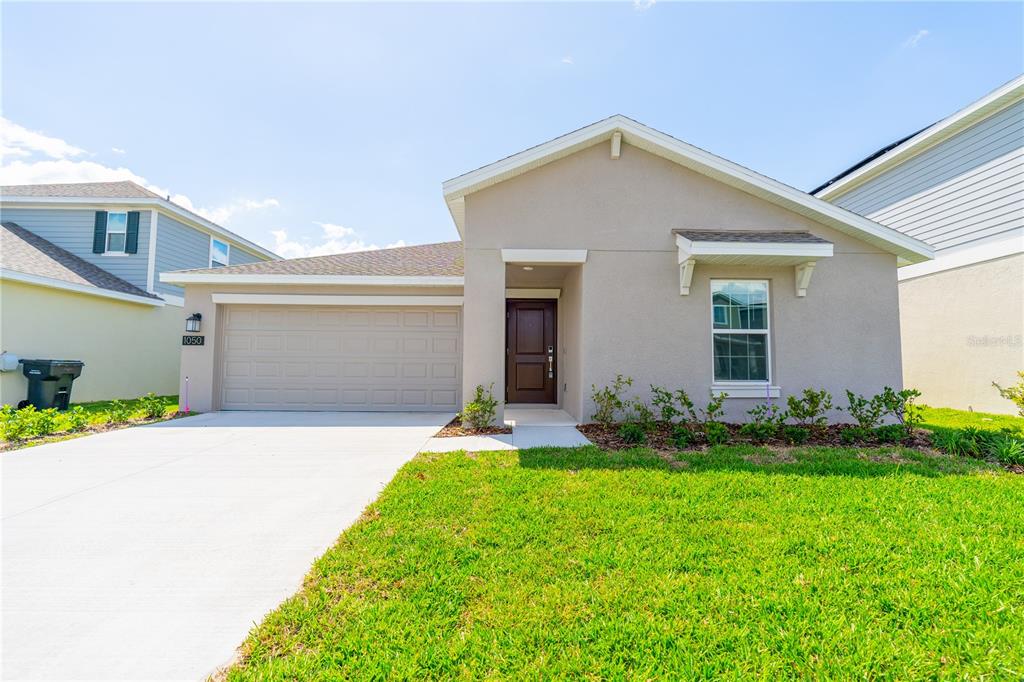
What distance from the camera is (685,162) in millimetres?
7316

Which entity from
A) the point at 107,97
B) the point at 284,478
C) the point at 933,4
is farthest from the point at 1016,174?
the point at 107,97

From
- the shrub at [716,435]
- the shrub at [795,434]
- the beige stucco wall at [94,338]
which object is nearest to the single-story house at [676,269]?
the shrub at [795,434]

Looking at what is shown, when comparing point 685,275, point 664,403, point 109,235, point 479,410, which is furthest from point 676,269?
point 109,235

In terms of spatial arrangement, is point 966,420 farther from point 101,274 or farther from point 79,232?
point 79,232

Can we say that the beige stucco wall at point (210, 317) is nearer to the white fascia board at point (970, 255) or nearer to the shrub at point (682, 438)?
the shrub at point (682, 438)

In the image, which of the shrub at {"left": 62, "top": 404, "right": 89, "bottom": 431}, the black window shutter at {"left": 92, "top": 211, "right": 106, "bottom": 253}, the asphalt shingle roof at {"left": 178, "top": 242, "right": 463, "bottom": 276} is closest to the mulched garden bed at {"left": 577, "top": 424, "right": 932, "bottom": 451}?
the asphalt shingle roof at {"left": 178, "top": 242, "right": 463, "bottom": 276}

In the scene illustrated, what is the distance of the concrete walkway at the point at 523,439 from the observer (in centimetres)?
590

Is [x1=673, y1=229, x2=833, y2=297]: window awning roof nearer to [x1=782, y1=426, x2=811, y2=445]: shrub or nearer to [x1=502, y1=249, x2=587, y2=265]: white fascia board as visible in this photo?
[x1=502, y1=249, x2=587, y2=265]: white fascia board

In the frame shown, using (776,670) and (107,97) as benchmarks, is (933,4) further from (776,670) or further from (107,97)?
(107,97)

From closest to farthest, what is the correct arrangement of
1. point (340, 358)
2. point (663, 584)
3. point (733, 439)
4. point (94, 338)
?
1. point (663, 584)
2. point (733, 439)
3. point (340, 358)
4. point (94, 338)

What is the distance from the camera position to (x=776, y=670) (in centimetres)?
192

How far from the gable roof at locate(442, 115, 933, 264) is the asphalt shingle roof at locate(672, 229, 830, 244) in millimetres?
506

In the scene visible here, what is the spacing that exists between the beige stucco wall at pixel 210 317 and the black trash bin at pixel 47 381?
2.96 metres

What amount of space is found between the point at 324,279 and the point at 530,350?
15.8ft
